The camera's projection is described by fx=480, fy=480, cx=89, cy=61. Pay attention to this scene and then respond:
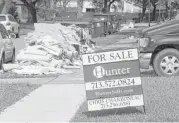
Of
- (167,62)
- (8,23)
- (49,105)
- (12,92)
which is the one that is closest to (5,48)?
(12,92)

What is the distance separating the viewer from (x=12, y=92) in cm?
1034

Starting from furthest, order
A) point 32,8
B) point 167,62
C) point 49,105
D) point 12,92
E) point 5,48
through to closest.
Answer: point 32,8, point 5,48, point 167,62, point 12,92, point 49,105

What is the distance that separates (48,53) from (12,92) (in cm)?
489

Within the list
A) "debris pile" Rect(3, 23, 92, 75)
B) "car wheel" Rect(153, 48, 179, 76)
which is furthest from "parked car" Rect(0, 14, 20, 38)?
"car wheel" Rect(153, 48, 179, 76)

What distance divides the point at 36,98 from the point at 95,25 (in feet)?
74.1

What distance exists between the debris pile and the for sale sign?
19.7ft

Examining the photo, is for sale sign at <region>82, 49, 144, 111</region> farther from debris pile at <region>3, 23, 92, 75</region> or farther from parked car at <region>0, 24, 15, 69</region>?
parked car at <region>0, 24, 15, 69</region>

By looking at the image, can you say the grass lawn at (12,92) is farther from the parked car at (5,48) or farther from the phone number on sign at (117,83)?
the parked car at (5,48)

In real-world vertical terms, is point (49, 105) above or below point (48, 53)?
below

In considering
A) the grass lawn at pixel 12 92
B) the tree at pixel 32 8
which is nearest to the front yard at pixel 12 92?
the grass lawn at pixel 12 92

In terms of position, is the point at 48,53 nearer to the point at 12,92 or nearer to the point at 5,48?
the point at 5,48

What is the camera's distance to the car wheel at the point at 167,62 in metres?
11.6

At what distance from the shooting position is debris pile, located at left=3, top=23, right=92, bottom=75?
14.0m

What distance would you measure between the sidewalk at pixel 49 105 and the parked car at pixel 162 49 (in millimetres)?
1809
